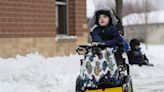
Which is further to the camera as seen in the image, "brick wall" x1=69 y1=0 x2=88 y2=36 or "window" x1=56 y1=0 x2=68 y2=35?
"brick wall" x1=69 y1=0 x2=88 y2=36

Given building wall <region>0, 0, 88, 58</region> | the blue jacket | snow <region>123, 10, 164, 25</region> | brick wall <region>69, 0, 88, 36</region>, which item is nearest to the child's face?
the blue jacket

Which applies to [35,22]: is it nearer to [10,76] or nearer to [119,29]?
[10,76]

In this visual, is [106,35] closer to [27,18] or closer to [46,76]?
[46,76]

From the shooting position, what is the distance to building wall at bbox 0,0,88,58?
15.7 m

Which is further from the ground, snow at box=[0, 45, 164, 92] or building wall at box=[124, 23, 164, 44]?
snow at box=[0, 45, 164, 92]

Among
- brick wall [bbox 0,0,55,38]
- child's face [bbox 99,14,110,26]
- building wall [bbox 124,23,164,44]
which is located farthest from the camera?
building wall [bbox 124,23,164,44]

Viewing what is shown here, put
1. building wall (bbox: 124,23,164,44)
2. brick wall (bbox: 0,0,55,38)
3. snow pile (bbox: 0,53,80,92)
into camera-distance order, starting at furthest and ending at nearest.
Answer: building wall (bbox: 124,23,164,44) < brick wall (bbox: 0,0,55,38) < snow pile (bbox: 0,53,80,92)

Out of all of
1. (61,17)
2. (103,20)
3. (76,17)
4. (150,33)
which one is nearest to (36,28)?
(61,17)

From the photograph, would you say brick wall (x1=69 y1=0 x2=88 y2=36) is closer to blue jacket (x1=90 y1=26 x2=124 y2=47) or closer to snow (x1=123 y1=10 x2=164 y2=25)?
blue jacket (x1=90 y1=26 x2=124 y2=47)

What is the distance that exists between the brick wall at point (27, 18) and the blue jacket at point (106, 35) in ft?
22.1

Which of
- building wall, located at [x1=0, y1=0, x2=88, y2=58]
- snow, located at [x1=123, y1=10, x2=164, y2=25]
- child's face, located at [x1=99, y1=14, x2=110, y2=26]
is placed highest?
child's face, located at [x1=99, y1=14, x2=110, y2=26]

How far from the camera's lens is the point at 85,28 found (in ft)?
63.9

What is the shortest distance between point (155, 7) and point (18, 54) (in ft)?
286

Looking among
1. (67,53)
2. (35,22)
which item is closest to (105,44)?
(35,22)
